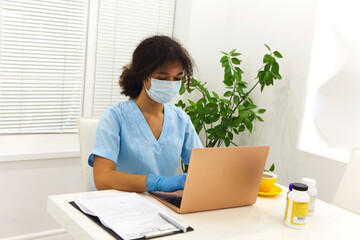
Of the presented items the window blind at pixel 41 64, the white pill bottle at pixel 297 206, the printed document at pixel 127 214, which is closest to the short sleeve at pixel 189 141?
the printed document at pixel 127 214

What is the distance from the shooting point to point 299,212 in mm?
1187

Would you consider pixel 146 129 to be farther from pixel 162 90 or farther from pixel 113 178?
pixel 113 178

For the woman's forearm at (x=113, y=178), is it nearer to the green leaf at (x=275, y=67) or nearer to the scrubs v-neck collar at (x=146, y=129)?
the scrubs v-neck collar at (x=146, y=129)

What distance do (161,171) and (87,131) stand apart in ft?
1.19

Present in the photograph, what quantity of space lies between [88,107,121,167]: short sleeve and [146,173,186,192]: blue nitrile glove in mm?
252

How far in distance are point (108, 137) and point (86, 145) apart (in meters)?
0.19

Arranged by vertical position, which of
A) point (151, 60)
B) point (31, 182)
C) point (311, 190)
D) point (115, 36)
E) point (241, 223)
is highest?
point (115, 36)

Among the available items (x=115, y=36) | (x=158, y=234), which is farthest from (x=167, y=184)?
(x=115, y=36)

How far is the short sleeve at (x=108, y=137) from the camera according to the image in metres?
1.56

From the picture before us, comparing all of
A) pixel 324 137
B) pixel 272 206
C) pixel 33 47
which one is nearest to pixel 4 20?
pixel 33 47

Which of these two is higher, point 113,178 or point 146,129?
point 146,129

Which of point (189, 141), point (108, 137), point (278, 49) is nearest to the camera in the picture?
point (108, 137)

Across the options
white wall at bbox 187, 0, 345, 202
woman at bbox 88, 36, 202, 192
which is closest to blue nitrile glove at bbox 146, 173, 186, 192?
woman at bbox 88, 36, 202, 192

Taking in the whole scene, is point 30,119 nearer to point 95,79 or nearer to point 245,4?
point 95,79
